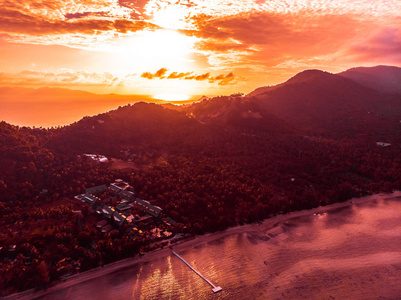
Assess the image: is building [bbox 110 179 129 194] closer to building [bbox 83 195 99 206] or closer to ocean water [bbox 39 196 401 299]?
building [bbox 83 195 99 206]

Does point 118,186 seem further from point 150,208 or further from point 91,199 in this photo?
point 150,208

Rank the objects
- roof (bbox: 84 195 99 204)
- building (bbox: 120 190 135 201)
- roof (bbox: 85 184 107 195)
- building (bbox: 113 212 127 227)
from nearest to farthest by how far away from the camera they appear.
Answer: building (bbox: 113 212 127 227), roof (bbox: 84 195 99 204), building (bbox: 120 190 135 201), roof (bbox: 85 184 107 195)

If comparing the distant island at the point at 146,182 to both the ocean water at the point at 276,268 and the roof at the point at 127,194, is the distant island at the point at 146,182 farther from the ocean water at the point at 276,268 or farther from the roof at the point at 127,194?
the ocean water at the point at 276,268

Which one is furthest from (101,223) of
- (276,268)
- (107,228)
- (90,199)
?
(276,268)

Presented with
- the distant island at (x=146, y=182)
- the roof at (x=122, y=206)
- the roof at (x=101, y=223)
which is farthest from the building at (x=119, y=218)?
the roof at (x=122, y=206)

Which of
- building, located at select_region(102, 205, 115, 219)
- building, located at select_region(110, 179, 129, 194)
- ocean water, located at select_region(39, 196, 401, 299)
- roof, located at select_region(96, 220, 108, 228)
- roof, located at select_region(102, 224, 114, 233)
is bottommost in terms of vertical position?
ocean water, located at select_region(39, 196, 401, 299)

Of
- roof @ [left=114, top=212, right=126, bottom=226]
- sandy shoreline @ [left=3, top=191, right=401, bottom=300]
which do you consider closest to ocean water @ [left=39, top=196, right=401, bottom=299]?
sandy shoreline @ [left=3, top=191, right=401, bottom=300]
